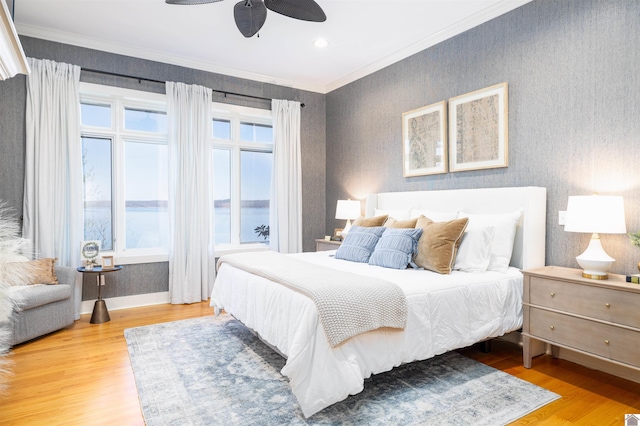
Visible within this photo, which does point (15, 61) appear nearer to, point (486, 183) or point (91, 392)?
point (91, 392)

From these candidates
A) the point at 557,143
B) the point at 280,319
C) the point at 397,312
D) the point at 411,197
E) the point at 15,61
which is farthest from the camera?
the point at 411,197

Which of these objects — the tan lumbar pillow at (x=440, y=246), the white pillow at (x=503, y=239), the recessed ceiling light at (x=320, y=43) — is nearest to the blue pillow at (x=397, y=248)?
the tan lumbar pillow at (x=440, y=246)

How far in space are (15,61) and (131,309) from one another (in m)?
3.67

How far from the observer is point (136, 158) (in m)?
4.50

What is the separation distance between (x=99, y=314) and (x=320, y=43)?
3.65 metres

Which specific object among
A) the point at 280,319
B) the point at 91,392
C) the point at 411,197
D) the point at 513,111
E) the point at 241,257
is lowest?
the point at 91,392

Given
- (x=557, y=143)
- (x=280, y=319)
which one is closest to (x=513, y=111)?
(x=557, y=143)

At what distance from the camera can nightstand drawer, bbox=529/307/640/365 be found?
2.17 metres

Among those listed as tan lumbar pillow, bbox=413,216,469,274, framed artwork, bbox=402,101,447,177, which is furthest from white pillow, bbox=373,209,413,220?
tan lumbar pillow, bbox=413,216,469,274

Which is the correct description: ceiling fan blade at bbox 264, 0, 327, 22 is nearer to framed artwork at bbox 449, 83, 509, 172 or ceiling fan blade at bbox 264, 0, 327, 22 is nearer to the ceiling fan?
the ceiling fan

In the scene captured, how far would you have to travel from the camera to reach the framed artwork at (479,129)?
3.29 metres

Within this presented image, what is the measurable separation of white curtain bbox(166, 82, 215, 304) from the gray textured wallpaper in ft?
8.39

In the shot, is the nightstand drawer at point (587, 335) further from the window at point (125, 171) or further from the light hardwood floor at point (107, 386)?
the window at point (125, 171)

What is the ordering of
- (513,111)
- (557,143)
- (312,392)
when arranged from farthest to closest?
(513,111)
(557,143)
(312,392)
